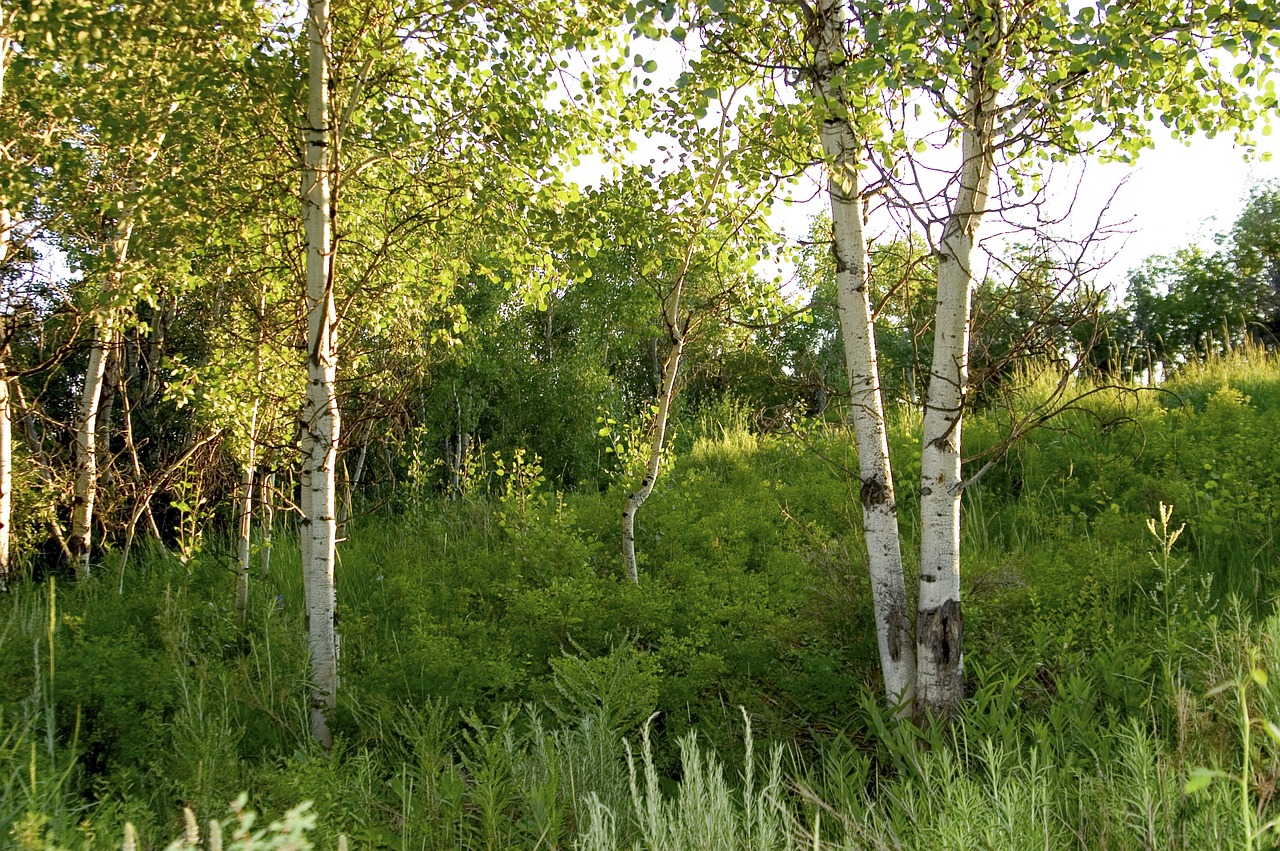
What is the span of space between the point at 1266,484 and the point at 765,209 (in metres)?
A: 4.19

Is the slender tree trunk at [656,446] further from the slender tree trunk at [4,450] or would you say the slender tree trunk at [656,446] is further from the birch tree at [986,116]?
the slender tree trunk at [4,450]

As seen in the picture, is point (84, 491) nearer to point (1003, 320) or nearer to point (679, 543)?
point (679, 543)

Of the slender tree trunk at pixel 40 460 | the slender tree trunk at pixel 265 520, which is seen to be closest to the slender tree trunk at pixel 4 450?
the slender tree trunk at pixel 40 460

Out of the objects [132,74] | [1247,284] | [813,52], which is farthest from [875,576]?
[1247,284]

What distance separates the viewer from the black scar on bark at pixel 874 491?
3963mm

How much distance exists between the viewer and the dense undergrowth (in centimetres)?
270

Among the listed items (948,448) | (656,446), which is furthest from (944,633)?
(656,446)

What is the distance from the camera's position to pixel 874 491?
156 inches

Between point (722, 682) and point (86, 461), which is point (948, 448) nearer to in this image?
point (722, 682)

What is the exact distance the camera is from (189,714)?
3387 mm

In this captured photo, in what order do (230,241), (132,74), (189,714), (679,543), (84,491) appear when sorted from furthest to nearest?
(84,491), (679,543), (230,241), (132,74), (189,714)

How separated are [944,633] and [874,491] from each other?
0.66 metres

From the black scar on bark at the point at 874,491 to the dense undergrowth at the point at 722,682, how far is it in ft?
2.61

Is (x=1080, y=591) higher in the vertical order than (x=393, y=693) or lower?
higher
